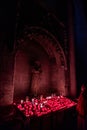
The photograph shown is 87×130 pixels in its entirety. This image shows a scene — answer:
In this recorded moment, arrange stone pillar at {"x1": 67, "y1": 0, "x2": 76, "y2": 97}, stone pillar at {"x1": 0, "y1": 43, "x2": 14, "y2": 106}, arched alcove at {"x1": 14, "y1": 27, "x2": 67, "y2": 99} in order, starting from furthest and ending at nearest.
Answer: stone pillar at {"x1": 67, "y1": 0, "x2": 76, "y2": 97} < arched alcove at {"x1": 14, "y1": 27, "x2": 67, "y2": 99} < stone pillar at {"x1": 0, "y1": 43, "x2": 14, "y2": 106}

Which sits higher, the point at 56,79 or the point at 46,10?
the point at 46,10

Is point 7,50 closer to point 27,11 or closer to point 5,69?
point 5,69

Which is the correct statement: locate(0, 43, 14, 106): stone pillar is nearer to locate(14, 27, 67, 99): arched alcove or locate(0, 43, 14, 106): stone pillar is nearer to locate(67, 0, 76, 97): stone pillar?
locate(14, 27, 67, 99): arched alcove

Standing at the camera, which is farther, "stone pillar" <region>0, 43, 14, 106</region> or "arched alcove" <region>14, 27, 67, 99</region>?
"arched alcove" <region>14, 27, 67, 99</region>

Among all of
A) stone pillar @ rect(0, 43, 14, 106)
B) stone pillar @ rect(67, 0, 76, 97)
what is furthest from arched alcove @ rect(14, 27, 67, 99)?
stone pillar @ rect(0, 43, 14, 106)

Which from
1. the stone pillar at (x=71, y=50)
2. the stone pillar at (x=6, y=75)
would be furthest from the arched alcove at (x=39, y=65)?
the stone pillar at (x=6, y=75)

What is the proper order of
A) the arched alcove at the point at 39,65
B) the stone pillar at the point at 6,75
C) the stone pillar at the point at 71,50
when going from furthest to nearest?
the stone pillar at the point at 71,50 < the arched alcove at the point at 39,65 < the stone pillar at the point at 6,75

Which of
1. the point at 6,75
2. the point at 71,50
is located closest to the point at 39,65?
the point at 71,50

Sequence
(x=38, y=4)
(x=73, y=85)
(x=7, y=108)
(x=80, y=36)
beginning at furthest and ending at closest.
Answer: (x=80, y=36)
(x=73, y=85)
(x=38, y=4)
(x=7, y=108)

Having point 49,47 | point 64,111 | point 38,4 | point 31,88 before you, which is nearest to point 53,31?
point 49,47

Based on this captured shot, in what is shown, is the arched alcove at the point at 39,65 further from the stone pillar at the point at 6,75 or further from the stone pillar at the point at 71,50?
the stone pillar at the point at 6,75

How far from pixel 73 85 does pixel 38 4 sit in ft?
17.3

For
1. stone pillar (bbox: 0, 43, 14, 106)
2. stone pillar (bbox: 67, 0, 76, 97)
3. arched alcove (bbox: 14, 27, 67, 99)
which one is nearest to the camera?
stone pillar (bbox: 0, 43, 14, 106)

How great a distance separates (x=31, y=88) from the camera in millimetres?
7152
